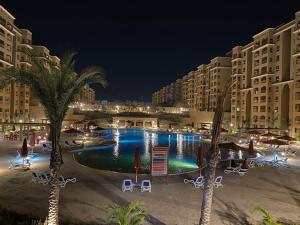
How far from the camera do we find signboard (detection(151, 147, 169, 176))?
18969 millimetres

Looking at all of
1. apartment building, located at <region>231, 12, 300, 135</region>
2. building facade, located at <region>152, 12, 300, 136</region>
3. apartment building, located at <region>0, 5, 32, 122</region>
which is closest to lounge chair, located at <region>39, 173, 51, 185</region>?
building facade, located at <region>152, 12, 300, 136</region>

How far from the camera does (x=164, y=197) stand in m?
14.6

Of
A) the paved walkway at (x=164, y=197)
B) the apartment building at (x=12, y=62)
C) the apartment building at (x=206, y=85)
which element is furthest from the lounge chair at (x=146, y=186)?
the apartment building at (x=206, y=85)

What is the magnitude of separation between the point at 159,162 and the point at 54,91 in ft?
32.7

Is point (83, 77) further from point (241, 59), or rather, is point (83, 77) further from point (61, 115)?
point (241, 59)

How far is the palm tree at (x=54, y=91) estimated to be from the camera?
35.0 ft

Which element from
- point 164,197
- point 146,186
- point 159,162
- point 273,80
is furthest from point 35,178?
point 273,80

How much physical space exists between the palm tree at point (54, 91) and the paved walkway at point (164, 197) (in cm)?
215

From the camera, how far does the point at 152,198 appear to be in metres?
14.4

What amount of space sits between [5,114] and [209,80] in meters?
74.0

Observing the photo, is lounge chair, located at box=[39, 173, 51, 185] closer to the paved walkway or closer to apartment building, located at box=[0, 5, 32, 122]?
the paved walkway

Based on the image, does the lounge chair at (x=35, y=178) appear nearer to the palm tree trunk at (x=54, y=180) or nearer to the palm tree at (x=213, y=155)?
the palm tree trunk at (x=54, y=180)

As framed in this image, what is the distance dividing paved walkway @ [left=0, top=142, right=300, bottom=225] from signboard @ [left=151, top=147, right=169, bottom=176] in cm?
77

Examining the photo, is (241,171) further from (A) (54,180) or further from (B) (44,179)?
(A) (54,180)
